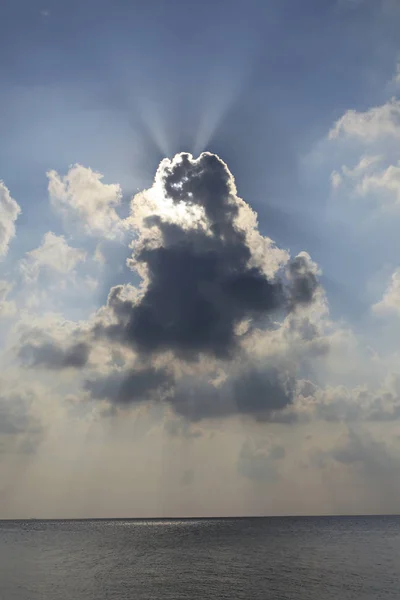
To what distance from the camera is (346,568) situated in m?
109

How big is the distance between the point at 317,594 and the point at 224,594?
1434cm

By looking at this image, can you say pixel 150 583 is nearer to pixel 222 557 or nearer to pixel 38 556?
pixel 222 557

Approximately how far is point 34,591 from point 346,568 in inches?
2526

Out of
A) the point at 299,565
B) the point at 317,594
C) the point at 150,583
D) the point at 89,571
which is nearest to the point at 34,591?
the point at 150,583

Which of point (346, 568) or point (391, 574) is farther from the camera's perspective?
point (346, 568)

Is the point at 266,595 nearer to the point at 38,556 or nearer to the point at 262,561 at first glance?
the point at 262,561

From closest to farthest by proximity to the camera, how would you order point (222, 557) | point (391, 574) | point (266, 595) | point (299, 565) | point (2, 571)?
point (266, 595) → point (391, 574) → point (2, 571) → point (299, 565) → point (222, 557)

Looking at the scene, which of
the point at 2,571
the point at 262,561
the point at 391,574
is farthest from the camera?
the point at 262,561

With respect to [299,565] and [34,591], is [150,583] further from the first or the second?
[299,565]

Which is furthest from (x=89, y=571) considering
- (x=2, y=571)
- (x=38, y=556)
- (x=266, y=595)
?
(x=266, y=595)

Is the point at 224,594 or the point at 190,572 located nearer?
the point at 224,594

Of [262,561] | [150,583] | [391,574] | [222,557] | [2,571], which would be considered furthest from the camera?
[222,557]

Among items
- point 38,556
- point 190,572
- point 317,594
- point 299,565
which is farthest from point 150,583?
point 38,556

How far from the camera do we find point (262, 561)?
123250 mm
